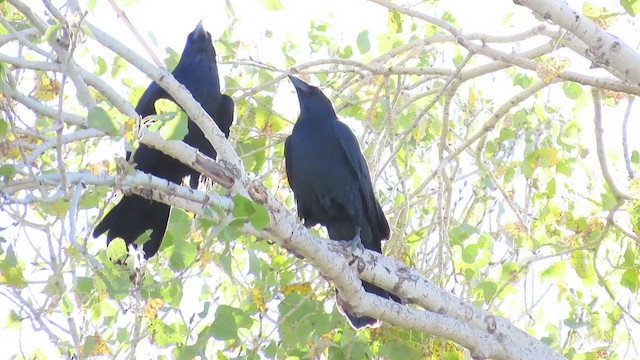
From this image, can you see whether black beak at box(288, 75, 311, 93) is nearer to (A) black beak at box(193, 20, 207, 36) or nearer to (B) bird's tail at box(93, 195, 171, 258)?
(A) black beak at box(193, 20, 207, 36)

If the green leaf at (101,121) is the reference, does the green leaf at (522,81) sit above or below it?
above

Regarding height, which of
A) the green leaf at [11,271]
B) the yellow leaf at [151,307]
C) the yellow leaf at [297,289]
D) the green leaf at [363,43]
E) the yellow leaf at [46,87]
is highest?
the green leaf at [363,43]

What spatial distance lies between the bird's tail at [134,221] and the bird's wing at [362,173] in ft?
3.27

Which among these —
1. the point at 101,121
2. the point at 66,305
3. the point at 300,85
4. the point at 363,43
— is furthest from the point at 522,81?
the point at 101,121

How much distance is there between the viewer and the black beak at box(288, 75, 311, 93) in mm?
5641

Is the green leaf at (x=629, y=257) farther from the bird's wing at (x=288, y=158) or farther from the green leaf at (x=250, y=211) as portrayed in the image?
the bird's wing at (x=288, y=158)

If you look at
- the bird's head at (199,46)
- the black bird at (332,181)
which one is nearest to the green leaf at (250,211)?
the black bird at (332,181)

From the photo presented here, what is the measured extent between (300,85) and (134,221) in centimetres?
134

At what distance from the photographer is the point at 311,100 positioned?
18.2ft

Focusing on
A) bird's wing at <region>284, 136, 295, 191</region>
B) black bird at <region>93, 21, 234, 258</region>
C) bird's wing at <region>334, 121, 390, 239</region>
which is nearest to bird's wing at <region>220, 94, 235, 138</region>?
black bird at <region>93, 21, 234, 258</region>

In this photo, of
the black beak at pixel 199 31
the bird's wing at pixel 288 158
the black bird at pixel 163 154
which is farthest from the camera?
the black beak at pixel 199 31

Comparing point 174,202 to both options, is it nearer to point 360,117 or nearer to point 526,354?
point 526,354

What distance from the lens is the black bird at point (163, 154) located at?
15.7 ft

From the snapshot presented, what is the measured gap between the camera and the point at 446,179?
4.75 m
